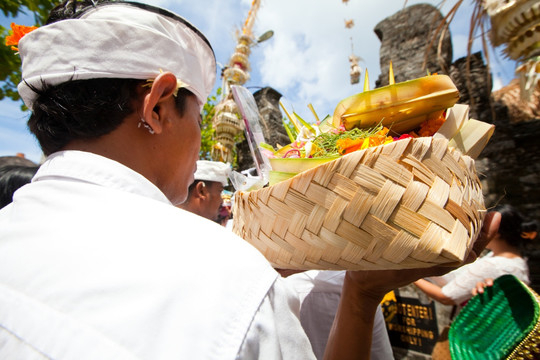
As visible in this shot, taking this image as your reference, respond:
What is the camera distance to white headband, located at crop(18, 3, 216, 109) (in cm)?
79

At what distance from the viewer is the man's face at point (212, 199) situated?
3.03 meters

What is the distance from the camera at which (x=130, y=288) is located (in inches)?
17.6

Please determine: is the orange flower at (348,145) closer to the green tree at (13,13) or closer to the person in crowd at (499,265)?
the person in crowd at (499,265)

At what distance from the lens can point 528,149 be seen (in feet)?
15.2

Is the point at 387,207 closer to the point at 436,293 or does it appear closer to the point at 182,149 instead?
the point at 182,149

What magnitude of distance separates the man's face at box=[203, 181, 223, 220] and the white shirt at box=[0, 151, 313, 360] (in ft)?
8.03

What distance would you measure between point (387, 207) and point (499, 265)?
2.54m

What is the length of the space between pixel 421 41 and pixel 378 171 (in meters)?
6.63

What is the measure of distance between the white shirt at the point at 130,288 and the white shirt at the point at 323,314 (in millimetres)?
913

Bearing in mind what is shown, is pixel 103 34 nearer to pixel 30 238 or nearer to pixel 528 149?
pixel 30 238

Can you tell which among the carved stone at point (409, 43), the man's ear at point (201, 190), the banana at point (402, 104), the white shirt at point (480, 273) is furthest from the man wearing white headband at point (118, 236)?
the carved stone at point (409, 43)

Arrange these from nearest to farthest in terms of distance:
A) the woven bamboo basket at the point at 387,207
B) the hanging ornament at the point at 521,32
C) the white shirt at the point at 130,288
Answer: the white shirt at the point at 130,288
the woven bamboo basket at the point at 387,207
the hanging ornament at the point at 521,32

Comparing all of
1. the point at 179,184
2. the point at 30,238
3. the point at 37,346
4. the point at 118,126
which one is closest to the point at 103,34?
the point at 118,126

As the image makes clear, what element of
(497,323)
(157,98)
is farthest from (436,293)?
(157,98)
